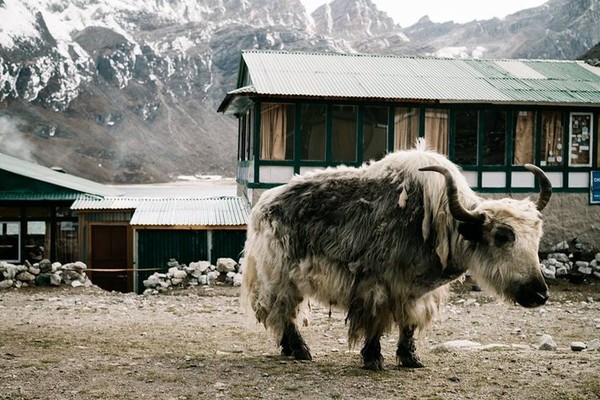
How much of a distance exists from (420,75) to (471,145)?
2946 mm

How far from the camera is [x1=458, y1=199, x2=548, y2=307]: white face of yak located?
6.61 metres

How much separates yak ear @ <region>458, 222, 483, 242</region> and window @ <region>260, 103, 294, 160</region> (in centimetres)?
1441

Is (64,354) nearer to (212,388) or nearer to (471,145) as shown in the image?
(212,388)

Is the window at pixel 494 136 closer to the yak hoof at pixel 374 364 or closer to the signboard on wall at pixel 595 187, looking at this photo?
the signboard on wall at pixel 595 187

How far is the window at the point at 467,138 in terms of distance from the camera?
22250 mm

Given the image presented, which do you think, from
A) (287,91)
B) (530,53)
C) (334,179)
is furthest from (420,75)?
(530,53)

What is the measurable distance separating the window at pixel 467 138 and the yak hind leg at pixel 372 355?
51.2 feet

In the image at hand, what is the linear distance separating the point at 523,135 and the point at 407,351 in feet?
53.6

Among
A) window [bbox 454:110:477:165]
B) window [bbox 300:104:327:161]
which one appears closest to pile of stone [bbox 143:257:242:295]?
window [bbox 300:104:327:161]

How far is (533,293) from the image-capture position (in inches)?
257

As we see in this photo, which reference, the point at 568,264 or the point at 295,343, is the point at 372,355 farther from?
the point at 568,264

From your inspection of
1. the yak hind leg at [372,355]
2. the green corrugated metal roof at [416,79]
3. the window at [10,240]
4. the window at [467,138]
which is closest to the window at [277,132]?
the green corrugated metal roof at [416,79]

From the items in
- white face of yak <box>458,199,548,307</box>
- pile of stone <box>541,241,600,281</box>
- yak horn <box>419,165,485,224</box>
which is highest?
yak horn <box>419,165,485,224</box>

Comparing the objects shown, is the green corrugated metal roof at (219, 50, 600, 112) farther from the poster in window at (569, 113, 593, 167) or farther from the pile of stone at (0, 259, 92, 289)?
the pile of stone at (0, 259, 92, 289)
